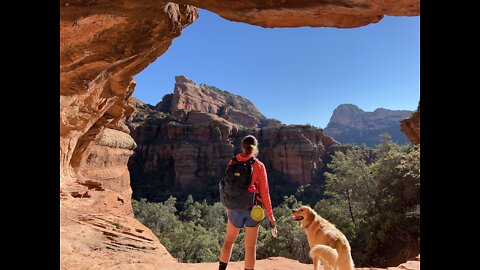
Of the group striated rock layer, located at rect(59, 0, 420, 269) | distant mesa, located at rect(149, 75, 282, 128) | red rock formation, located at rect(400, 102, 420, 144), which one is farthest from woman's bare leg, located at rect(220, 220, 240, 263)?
distant mesa, located at rect(149, 75, 282, 128)

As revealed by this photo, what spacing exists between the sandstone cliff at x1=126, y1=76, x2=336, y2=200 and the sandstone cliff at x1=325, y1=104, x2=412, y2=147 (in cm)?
8393

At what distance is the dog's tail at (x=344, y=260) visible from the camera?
369 centimetres

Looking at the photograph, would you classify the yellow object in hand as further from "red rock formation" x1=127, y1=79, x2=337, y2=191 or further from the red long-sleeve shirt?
"red rock formation" x1=127, y1=79, x2=337, y2=191

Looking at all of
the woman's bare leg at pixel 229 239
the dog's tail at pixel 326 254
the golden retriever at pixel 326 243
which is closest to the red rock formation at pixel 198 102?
the golden retriever at pixel 326 243

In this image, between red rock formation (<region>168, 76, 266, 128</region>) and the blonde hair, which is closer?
the blonde hair

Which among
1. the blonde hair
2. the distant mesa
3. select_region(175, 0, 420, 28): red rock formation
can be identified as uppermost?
the distant mesa

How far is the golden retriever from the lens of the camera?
3.37 metres

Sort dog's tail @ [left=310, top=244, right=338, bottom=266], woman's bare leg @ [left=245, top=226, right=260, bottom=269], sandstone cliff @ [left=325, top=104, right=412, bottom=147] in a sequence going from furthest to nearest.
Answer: sandstone cliff @ [left=325, top=104, right=412, bottom=147] < woman's bare leg @ [left=245, top=226, right=260, bottom=269] < dog's tail @ [left=310, top=244, right=338, bottom=266]

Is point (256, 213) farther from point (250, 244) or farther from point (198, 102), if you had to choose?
point (198, 102)

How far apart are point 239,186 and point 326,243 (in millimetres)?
1488

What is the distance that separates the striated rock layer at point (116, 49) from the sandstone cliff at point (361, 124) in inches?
5110

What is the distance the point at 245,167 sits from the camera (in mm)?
3469
